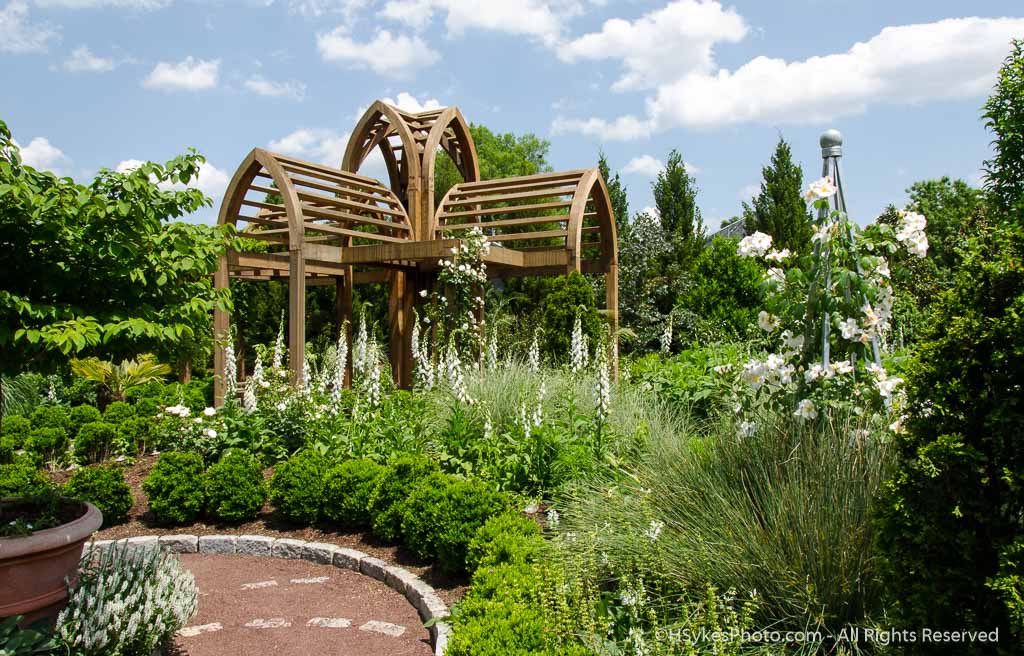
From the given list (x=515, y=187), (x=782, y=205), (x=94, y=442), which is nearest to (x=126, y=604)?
(x=94, y=442)

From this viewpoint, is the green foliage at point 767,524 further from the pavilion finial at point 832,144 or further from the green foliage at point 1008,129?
the green foliage at point 1008,129

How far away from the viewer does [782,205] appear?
18.7 meters

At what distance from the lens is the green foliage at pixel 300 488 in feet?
16.6

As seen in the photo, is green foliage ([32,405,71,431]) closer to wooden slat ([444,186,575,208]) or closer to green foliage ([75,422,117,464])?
green foliage ([75,422,117,464])

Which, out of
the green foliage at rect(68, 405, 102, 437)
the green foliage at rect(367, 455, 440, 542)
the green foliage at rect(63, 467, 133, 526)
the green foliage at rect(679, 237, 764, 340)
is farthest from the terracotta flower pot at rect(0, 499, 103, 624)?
the green foliage at rect(679, 237, 764, 340)

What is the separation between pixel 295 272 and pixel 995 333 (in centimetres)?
784

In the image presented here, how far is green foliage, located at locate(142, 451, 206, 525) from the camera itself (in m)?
5.21

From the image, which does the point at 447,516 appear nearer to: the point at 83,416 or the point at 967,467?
the point at 967,467

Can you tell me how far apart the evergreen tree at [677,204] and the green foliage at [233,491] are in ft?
41.2

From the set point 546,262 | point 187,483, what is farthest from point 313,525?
point 546,262

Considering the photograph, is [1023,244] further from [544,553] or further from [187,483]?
Answer: [187,483]

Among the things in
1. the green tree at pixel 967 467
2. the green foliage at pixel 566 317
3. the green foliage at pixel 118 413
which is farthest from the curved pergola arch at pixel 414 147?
the green tree at pixel 967 467

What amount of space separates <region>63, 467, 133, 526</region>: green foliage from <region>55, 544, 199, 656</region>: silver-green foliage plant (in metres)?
2.13

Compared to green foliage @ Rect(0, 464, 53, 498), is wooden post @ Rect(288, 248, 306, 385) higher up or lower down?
higher up
